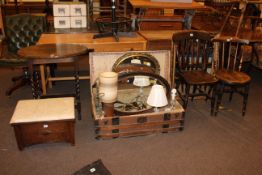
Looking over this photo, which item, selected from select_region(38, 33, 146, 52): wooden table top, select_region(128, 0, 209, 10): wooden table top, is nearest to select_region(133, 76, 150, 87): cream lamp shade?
select_region(38, 33, 146, 52): wooden table top

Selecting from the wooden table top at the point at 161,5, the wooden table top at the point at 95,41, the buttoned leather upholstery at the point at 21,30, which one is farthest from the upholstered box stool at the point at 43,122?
the wooden table top at the point at 161,5

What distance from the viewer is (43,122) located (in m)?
2.19

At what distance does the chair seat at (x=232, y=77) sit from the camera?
2763mm

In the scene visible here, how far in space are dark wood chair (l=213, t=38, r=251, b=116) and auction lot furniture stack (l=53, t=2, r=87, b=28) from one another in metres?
1.66

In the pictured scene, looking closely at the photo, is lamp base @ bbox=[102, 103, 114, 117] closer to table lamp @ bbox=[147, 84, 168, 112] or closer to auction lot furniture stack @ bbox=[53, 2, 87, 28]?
table lamp @ bbox=[147, 84, 168, 112]

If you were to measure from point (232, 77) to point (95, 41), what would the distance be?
1.56 metres

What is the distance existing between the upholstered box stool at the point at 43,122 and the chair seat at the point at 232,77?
1.61 m

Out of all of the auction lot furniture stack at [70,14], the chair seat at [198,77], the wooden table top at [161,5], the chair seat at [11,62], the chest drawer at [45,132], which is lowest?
the chest drawer at [45,132]

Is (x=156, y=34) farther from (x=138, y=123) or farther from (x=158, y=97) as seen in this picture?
(x=138, y=123)

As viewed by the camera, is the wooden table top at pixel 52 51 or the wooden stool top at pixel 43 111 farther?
the wooden table top at pixel 52 51

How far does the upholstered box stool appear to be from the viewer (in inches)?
85.4

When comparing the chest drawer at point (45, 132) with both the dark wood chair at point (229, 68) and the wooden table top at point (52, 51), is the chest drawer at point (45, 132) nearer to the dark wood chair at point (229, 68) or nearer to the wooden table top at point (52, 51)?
the wooden table top at point (52, 51)

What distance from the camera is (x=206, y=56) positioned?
3.04m

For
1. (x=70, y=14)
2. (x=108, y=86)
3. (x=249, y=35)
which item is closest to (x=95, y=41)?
(x=70, y=14)
